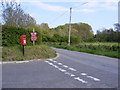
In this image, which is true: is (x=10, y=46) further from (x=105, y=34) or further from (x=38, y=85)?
(x=105, y=34)

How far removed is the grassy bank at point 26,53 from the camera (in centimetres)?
1207

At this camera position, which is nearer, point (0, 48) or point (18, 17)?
point (0, 48)

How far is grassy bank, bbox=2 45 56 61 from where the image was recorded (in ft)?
39.6

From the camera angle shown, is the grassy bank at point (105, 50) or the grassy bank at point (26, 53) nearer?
the grassy bank at point (26, 53)

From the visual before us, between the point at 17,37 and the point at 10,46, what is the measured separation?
1.03m

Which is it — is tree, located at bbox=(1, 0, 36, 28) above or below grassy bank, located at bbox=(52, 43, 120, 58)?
above

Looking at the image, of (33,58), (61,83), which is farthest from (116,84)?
→ (33,58)

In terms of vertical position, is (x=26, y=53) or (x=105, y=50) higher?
(x=26, y=53)

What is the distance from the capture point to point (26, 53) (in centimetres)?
1329

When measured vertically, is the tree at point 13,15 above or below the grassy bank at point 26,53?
above

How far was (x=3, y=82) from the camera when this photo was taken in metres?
5.83

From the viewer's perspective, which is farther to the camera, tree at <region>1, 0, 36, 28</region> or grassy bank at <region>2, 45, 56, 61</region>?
tree at <region>1, 0, 36, 28</region>

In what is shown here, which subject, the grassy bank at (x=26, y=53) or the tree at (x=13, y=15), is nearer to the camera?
the grassy bank at (x=26, y=53)

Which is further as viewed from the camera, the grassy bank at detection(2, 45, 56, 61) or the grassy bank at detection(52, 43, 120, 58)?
the grassy bank at detection(52, 43, 120, 58)
